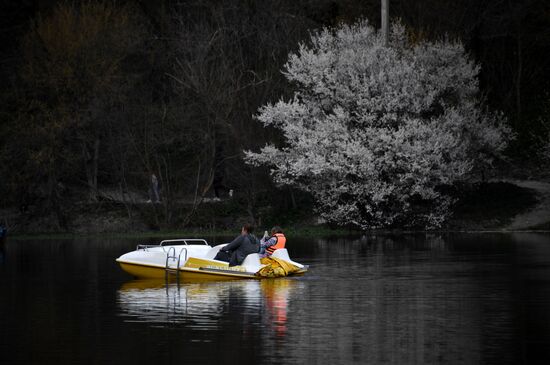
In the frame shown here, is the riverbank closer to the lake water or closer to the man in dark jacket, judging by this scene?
the lake water

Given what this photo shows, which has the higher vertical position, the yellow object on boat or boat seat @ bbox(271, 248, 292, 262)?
boat seat @ bbox(271, 248, 292, 262)

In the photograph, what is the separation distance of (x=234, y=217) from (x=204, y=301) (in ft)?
113

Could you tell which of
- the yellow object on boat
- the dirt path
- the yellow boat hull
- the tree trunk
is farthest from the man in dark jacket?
the tree trunk

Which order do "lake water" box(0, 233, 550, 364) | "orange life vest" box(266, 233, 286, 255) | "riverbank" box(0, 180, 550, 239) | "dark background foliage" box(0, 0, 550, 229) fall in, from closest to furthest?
"lake water" box(0, 233, 550, 364), "orange life vest" box(266, 233, 286, 255), "riverbank" box(0, 180, 550, 239), "dark background foliage" box(0, 0, 550, 229)

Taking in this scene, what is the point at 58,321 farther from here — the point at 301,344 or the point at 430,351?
the point at 430,351

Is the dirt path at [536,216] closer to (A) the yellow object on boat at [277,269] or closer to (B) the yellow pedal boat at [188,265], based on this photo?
(B) the yellow pedal boat at [188,265]

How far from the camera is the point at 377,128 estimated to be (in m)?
53.9

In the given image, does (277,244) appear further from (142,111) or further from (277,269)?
(142,111)

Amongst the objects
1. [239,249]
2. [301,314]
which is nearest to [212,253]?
[239,249]

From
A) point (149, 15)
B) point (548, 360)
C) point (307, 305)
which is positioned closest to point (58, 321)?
point (307, 305)

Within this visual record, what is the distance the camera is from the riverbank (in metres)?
54.5

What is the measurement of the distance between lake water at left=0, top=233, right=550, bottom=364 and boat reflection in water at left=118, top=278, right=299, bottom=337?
38mm

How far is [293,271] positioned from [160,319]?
9.37 metres

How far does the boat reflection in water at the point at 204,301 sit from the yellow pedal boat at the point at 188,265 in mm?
275
